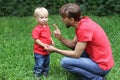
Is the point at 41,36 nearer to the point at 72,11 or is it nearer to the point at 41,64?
the point at 41,64

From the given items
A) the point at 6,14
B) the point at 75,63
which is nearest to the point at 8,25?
the point at 6,14

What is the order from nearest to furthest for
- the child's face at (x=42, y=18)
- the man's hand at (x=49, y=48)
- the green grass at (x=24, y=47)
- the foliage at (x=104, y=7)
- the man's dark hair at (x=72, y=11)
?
the man's dark hair at (x=72, y=11) < the man's hand at (x=49, y=48) < the child's face at (x=42, y=18) < the green grass at (x=24, y=47) < the foliage at (x=104, y=7)

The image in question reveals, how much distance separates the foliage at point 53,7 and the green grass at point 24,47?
0.51 meters

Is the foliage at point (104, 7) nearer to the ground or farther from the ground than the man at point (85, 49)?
nearer to the ground

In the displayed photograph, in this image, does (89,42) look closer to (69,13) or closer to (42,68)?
(69,13)

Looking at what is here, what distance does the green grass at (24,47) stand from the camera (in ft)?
18.8

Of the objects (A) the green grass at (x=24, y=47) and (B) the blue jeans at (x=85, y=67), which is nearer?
(B) the blue jeans at (x=85, y=67)

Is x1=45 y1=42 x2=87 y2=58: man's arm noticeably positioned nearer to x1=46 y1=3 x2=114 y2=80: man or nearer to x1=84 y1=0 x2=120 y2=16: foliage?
x1=46 y1=3 x2=114 y2=80: man

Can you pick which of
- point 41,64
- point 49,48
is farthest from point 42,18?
point 41,64

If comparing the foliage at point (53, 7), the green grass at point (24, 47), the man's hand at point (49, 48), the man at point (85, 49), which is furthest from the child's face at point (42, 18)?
the foliage at point (53, 7)

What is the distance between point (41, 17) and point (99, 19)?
4174 millimetres

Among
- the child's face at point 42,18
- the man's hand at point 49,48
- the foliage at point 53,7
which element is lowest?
the foliage at point 53,7

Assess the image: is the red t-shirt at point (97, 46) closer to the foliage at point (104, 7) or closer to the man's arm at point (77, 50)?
the man's arm at point (77, 50)

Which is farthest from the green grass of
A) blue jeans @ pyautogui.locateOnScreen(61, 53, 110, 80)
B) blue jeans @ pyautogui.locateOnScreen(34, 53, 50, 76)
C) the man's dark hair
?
the man's dark hair
